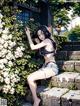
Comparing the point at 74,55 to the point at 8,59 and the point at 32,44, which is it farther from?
the point at 8,59

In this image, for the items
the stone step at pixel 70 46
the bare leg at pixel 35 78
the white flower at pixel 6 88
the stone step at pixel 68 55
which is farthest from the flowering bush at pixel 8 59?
the stone step at pixel 70 46

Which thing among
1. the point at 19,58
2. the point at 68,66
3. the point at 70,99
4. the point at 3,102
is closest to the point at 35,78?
the point at 19,58

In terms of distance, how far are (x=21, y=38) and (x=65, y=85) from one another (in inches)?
60.4

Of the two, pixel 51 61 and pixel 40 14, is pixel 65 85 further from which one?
pixel 40 14

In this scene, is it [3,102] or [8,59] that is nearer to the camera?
[3,102]

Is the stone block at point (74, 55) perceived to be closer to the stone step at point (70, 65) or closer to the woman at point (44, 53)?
the stone step at point (70, 65)

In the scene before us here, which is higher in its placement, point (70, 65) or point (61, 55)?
point (61, 55)

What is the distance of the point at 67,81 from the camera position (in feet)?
23.1

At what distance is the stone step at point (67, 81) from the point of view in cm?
693

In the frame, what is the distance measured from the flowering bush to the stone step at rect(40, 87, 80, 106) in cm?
74

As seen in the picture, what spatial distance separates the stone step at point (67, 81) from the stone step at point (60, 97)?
0.70ft

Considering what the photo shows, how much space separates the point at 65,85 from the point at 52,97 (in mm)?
819

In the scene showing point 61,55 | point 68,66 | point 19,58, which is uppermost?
point 19,58

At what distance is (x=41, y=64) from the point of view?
300 inches
